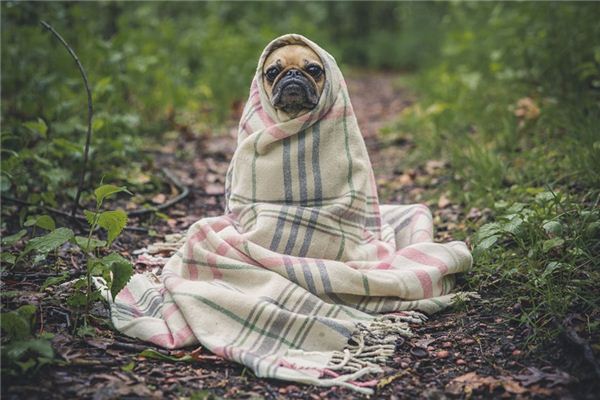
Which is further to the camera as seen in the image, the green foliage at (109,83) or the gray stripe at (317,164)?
the green foliage at (109,83)

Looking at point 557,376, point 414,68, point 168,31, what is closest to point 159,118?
point 168,31

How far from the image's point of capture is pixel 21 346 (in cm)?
209

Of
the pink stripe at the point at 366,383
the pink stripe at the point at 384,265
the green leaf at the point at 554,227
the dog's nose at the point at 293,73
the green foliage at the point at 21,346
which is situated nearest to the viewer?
the green foliage at the point at 21,346

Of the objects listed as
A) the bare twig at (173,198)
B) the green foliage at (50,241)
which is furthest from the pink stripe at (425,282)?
the bare twig at (173,198)

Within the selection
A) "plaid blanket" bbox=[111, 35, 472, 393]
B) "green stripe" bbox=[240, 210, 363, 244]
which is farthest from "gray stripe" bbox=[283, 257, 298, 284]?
"green stripe" bbox=[240, 210, 363, 244]

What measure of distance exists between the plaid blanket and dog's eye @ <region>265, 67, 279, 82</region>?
0.24 feet

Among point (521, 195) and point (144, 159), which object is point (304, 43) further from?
point (144, 159)

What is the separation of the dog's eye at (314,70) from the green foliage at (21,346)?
1552mm

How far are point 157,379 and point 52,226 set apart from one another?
0.82 meters

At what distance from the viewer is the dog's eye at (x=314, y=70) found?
288 centimetres

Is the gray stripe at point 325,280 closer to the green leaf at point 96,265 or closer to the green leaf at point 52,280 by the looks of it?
the green leaf at point 96,265

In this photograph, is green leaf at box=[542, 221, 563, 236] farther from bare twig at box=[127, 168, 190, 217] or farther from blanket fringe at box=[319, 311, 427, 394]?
bare twig at box=[127, 168, 190, 217]

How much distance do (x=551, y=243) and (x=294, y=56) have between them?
4.71 feet

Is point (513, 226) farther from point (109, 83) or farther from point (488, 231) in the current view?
point (109, 83)
